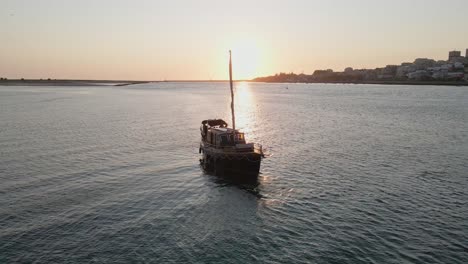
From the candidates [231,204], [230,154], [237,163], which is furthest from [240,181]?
[231,204]

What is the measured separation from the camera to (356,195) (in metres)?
35.1

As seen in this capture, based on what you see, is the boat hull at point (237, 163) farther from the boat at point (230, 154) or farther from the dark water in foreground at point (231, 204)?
the dark water in foreground at point (231, 204)

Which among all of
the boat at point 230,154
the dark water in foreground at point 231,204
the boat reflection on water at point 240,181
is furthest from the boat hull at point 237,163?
the dark water in foreground at point 231,204

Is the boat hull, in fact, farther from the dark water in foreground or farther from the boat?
the dark water in foreground

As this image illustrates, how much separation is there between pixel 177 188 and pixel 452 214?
25088 mm

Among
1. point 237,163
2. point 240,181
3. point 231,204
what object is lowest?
point 231,204

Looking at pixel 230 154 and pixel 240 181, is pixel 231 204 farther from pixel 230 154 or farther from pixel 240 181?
pixel 230 154

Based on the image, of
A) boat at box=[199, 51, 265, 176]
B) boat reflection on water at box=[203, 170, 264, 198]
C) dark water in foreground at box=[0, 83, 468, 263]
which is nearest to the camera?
dark water in foreground at box=[0, 83, 468, 263]

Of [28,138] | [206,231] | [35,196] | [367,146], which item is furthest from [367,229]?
[28,138]

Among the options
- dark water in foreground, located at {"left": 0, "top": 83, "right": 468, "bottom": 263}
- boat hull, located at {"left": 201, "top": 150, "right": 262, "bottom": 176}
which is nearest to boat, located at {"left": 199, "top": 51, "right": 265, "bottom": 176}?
boat hull, located at {"left": 201, "top": 150, "right": 262, "bottom": 176}

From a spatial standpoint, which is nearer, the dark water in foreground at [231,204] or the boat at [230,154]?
the dark water in foreground at [231,204]

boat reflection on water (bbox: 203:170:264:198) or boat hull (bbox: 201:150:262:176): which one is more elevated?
boat hull (bbox: 201:150:262:176)

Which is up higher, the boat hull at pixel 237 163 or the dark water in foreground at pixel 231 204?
the boat hull at pixel 237 163

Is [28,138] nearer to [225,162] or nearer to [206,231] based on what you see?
[225,162]
